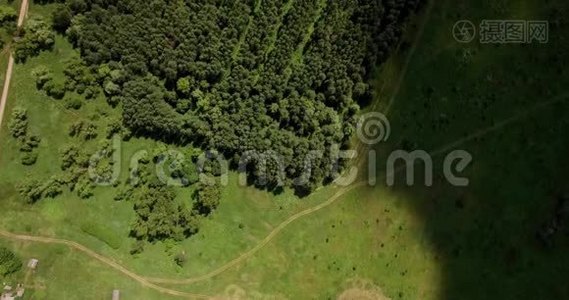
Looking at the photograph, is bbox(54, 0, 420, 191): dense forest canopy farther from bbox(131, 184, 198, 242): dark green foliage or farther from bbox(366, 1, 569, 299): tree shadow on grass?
bbox(366, 1, 569, 299): tree shadow on grass

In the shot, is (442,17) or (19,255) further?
(442,17)

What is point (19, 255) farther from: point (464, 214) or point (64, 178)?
point (464, 214)

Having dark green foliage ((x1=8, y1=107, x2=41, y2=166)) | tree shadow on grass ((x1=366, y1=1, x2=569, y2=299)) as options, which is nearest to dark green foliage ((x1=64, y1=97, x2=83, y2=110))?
dark green foliage ((x1=8, y1=107, x2=41, y2=166))

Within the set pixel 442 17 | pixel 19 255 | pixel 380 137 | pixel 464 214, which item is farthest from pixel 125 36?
pixel 464 214

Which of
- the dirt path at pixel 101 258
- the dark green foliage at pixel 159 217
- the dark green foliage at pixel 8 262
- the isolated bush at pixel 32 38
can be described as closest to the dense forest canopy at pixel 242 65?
the isolated bush at pixel 32 38

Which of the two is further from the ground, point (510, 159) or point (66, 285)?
point (510, 159)

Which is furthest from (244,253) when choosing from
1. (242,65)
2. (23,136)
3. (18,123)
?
(18,123)
